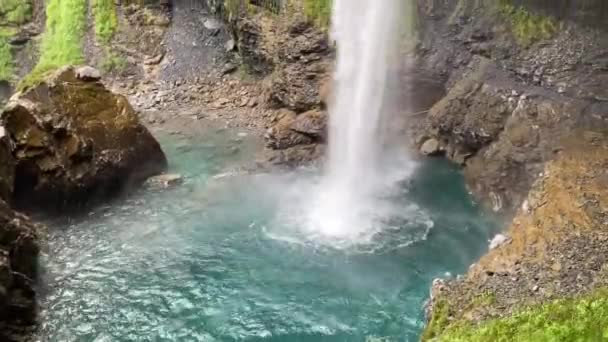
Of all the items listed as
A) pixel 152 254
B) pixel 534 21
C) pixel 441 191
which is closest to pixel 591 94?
pixel 534 21

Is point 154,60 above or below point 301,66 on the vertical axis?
below

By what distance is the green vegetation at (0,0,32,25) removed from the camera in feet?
122

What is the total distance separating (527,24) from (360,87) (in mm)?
6787

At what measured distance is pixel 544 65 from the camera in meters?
24.5

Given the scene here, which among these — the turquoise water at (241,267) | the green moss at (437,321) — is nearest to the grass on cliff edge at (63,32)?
the turquoise water at (241,267)

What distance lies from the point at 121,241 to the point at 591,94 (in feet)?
53.7

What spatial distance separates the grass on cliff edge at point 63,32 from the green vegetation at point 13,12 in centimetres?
133

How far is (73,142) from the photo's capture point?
79.4ft

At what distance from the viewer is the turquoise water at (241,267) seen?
17406 mm

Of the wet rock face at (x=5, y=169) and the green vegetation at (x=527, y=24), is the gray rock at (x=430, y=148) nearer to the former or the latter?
the green vegetation at (x=527, y=24)

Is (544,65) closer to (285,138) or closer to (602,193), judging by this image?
(602,193)

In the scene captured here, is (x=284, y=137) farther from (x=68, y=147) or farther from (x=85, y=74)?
(x=68, y=147)

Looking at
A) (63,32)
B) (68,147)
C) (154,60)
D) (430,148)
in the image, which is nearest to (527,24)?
(430,148)

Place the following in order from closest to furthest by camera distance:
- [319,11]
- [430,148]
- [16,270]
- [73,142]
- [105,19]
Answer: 1. [16,270]
2. [73,142]
3. [430,148]
4. [319,11]
5. [105,19]
